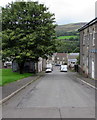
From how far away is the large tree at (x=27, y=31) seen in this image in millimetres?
36812

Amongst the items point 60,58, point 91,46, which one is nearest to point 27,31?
point 91,46

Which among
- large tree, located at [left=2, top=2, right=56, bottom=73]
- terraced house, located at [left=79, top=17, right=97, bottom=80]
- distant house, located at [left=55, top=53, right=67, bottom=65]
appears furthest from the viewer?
distant house, located at [left=55, top=53, right=67, bottom=65]

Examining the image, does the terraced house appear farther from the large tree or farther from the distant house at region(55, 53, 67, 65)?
the distant house at region(55, 53, 67, 65)

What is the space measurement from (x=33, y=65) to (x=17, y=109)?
42718 millimetres

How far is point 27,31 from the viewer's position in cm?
3775

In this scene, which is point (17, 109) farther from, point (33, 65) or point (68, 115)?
point (33, 65)

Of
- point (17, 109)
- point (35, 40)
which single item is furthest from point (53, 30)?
point (17, 109)

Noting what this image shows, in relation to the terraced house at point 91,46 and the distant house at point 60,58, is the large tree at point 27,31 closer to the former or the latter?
the terraced house at point 91,46

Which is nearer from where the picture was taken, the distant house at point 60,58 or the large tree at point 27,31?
the large tree at point 27,31

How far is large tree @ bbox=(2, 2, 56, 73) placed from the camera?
121 feet

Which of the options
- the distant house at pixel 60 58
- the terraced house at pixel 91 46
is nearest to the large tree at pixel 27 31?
the terraced house at pixel 91 46

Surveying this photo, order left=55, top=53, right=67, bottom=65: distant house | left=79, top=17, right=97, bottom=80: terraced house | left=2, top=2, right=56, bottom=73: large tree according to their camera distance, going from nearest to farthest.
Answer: left=79, top=17, right=97, bottom=80: terraced house < left=2, top=2, right=56, bottom=73: large tree < left=55, top=53, right=67, bottom=65: distant house

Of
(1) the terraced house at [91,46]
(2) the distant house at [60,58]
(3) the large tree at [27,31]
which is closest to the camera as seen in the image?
(1) the terraced house at [91,46]

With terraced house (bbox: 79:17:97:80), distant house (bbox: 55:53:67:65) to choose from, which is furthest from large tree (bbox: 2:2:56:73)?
distant house (bbox: 55:53:67:65)
